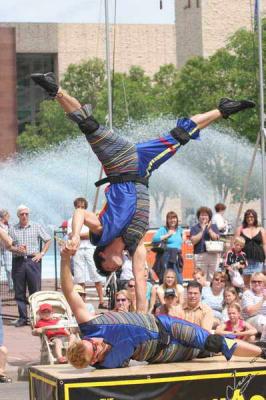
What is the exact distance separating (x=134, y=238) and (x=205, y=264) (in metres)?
7.82

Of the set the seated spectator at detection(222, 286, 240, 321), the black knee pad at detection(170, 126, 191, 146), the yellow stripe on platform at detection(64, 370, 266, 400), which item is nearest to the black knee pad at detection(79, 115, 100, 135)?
the black knee pad at detection(170, 126, 191, 146)

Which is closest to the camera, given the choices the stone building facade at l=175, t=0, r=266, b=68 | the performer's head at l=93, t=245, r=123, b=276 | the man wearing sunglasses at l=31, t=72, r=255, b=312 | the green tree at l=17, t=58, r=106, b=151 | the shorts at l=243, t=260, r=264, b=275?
the performer's head at l=93, t=245, r=123, b=276

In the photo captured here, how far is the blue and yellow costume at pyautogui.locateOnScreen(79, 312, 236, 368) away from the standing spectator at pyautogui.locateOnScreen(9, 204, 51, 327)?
747 centimetres

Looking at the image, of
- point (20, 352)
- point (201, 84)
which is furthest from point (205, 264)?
point (201, 84)

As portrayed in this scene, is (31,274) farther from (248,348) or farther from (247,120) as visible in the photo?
(247,120)

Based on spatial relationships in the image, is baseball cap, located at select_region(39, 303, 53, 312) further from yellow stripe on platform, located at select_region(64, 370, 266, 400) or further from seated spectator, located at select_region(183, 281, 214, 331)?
yellow stripe on platform, located at select_region(64, 370, 266, 400)

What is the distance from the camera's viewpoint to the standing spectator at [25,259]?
51.9 ft

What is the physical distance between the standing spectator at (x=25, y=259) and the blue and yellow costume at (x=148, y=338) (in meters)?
7.47

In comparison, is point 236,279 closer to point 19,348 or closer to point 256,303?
point 256,303

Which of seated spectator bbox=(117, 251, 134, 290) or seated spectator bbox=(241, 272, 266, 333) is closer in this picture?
seated spectator bbox=(241, 272, 266, 333)

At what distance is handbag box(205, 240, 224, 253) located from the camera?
16766 mm

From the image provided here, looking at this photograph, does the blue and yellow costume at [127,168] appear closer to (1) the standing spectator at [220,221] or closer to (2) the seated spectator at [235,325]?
(2) the seated spectator at [235,325]

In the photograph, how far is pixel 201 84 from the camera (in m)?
46.1

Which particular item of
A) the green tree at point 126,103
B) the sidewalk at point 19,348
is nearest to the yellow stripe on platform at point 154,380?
the sidewalk at point 19,348
